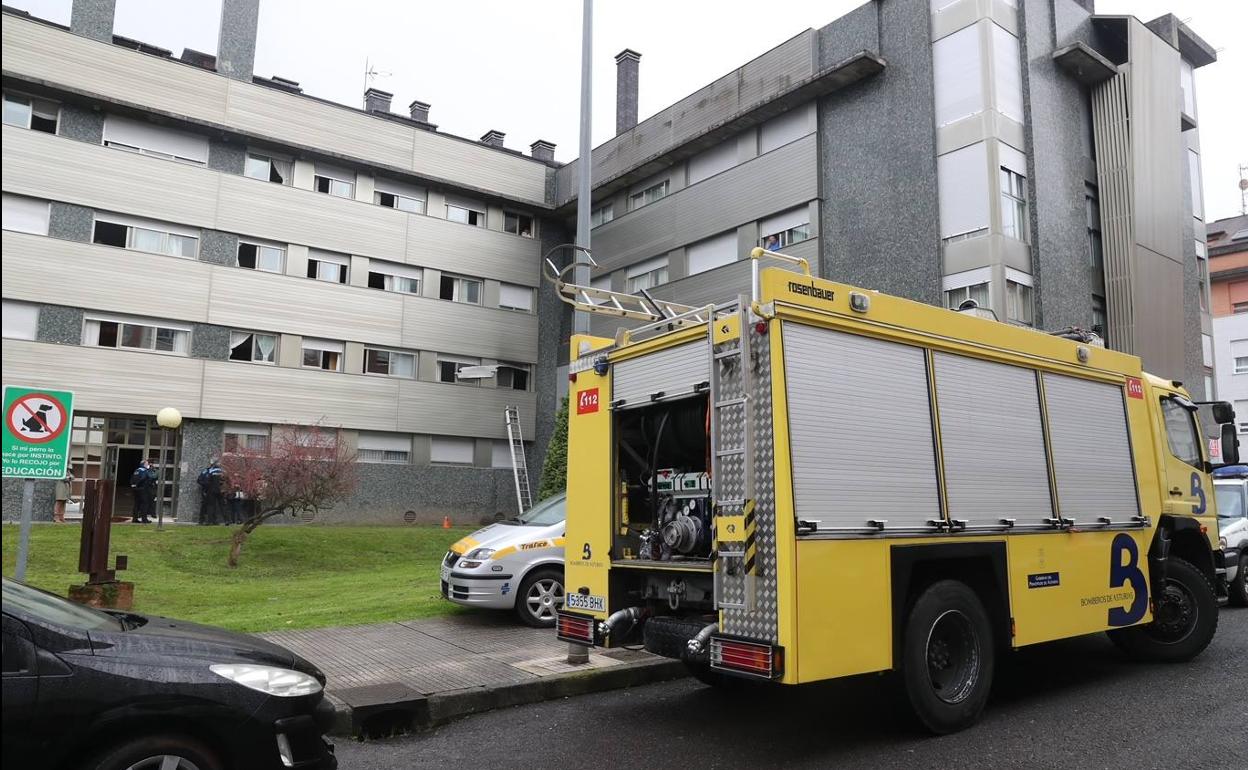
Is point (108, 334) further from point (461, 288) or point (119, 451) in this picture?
point (461, 288)

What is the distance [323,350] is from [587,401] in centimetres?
2314

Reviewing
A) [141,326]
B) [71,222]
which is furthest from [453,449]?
[71,222]

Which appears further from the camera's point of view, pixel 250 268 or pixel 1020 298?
pixel 250 268

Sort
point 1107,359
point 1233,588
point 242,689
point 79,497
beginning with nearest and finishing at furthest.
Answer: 1. point 242,689
2. point 1107,359
3. point 1233,588
4. point 79,497

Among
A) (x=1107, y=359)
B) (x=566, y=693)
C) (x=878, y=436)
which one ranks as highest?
(x=1107, y=359)

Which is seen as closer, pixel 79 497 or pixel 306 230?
pixel 79 497

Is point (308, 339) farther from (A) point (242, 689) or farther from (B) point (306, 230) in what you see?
(A) point (242, 689)

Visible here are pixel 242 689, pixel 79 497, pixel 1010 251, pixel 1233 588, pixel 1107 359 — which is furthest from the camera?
pixel 79 497

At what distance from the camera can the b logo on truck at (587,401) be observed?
7336mm

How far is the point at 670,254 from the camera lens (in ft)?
92.6

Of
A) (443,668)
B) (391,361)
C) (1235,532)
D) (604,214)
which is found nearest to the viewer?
(443,668)

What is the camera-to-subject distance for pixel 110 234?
82.1ft

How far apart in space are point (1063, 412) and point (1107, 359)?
1120 mm

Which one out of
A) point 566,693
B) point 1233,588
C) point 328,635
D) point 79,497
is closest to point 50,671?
point 566,693
